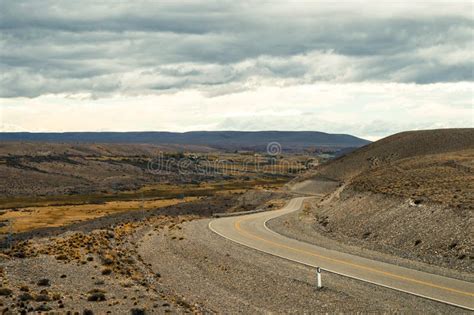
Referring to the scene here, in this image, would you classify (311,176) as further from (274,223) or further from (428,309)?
(428,309)

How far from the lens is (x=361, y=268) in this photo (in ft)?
103

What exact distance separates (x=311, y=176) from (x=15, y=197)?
69.6 metres

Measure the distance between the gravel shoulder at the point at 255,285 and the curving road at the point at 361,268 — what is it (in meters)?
0.89

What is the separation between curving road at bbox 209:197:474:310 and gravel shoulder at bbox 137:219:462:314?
893mm

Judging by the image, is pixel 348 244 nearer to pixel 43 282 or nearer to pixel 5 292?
pixel 43 282

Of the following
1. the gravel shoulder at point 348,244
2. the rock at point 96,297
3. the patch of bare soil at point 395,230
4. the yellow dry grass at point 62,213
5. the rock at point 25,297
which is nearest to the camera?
the rock at point 25,297

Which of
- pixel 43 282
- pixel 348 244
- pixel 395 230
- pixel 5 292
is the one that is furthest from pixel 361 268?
pixel 5 292

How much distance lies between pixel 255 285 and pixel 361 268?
21.4 ft

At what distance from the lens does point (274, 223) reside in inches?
2218

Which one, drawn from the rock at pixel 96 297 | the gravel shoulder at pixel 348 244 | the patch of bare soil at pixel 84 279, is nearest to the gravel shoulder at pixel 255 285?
the patch of bare soil at pixel 84 279

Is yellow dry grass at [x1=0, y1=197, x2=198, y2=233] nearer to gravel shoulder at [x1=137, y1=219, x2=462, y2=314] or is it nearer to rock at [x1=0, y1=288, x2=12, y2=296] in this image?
gravel shoulder at [x1=137, y1=219, x2=462, y2=314]

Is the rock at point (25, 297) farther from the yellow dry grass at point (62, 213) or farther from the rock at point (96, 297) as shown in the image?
the yellow dry grass at point (62, 213)

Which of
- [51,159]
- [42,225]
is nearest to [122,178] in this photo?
[51,159]

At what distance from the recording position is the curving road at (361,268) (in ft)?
81.3
